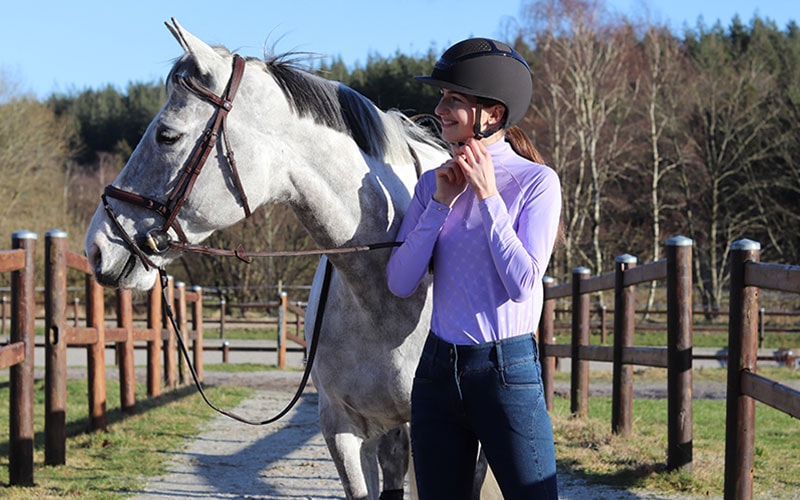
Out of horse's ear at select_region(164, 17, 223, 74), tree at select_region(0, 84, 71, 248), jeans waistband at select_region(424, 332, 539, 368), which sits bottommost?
jeans waistband at select_region(424, 332, 539, 368)

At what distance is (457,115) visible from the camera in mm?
2367

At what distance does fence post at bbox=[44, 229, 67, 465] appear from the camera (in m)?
5.87

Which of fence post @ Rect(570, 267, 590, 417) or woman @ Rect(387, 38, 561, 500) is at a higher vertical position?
woman @ Rect(387, 38, 561, 500)

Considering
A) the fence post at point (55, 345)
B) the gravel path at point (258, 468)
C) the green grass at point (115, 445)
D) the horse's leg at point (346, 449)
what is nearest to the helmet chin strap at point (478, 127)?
the horse's leg at point (346, 449)

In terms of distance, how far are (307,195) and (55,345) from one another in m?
3.66

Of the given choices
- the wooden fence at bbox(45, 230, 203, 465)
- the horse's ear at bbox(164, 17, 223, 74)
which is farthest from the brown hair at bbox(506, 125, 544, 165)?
the wooden fence at bbox(45, 230, 203, 465)

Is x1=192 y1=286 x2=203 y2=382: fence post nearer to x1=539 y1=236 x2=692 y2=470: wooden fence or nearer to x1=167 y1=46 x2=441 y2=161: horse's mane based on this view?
x1=539 y1=236 x2=692 y2=470: wooden fence

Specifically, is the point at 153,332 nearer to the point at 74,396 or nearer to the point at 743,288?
the point at 74,396

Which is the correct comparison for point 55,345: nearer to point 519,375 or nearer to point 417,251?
point 417,251

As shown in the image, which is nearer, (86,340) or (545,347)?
(86,340)

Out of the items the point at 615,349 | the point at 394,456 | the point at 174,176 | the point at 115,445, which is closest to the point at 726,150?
the point at 615,349

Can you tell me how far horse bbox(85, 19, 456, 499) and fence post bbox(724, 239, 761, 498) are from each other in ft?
5.82

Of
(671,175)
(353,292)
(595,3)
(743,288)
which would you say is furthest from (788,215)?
(353,292)

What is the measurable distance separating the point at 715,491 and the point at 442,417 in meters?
3.21
